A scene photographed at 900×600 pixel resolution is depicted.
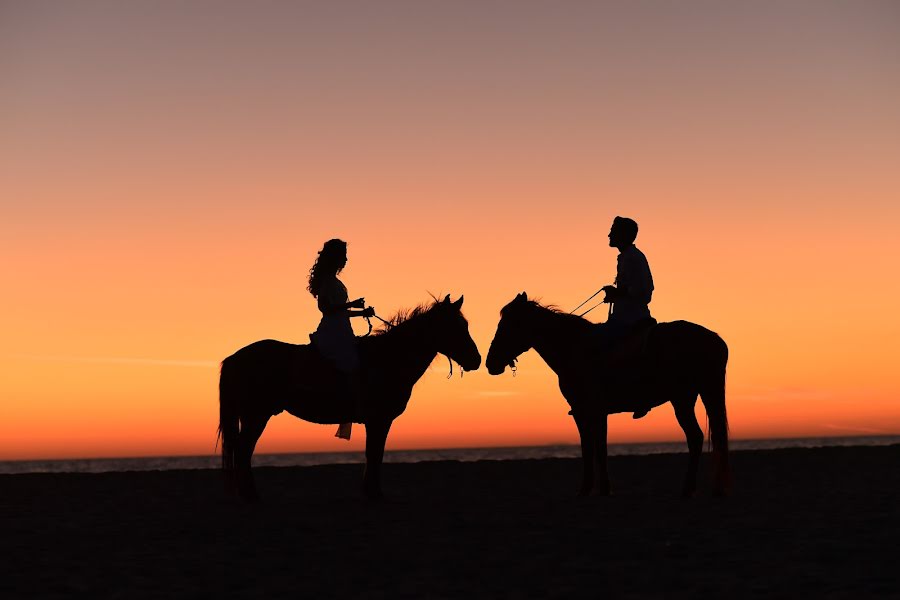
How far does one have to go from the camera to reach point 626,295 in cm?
1359

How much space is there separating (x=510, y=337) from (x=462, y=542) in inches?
184

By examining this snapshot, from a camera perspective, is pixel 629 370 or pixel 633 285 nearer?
pixel 633 285

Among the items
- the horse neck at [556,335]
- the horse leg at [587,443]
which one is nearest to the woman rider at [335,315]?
the horse neck at [556,335]

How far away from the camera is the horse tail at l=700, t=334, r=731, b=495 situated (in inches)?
531

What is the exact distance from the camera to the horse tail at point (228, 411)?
1329 centimetres

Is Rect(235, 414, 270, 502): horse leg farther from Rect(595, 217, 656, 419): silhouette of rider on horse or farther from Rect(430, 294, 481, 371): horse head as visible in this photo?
Rect(595, 217, 656, 419): silhouette of rider on horse

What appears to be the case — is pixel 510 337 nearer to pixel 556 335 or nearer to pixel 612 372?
pixel 556 335

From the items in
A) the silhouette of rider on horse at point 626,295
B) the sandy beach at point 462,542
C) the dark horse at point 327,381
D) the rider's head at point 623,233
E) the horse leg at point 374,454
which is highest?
the rider's head at point 623,233

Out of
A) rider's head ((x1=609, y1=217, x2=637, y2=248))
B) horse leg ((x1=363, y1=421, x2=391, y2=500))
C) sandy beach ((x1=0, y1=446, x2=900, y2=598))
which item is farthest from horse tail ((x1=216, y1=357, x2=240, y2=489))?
rider's head ((x1=609, y1=217, x2=637, y2=248))

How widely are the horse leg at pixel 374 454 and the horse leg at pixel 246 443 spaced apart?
1346 millimetres

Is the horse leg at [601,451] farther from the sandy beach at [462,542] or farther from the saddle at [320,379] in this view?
the saddle at [320,379]

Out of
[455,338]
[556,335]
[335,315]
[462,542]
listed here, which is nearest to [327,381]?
[335,315]

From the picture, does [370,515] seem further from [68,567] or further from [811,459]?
[811,459]

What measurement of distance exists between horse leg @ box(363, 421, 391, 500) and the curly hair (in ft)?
5.98
